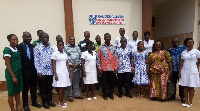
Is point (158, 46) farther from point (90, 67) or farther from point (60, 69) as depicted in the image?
point (60, 69)

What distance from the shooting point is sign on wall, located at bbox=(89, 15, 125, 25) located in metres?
6.13

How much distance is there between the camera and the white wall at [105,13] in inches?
238

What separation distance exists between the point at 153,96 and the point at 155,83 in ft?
1.16

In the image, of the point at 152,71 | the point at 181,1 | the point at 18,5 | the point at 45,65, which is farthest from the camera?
the point at 181,1

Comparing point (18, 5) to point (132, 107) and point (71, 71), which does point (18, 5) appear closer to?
point (71, 71)

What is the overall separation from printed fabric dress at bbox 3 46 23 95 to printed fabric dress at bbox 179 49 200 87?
12.4ft

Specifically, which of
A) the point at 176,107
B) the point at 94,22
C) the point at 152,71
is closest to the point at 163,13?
the point at 94,22

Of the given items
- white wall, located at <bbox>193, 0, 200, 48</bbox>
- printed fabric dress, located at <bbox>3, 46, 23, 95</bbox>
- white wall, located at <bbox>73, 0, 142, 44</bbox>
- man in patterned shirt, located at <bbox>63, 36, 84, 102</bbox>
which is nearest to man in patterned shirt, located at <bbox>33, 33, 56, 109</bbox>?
printed fabric dress, located at <bbox>3, 46, 23, 95</bbox>

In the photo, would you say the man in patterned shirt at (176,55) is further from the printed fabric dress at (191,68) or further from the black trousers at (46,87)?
the black trousers at (46,87)

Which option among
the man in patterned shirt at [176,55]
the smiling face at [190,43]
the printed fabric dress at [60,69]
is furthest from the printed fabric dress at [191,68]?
the printed fabric dress at [60,69]

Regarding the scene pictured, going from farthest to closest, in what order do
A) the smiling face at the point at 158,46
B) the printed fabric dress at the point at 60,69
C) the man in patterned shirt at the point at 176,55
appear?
the smiling face at the point at 158,46
the man in patterned shirt at the point at 176,55
the printed fabric dress at the point at 60,69

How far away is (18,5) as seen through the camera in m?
5.51

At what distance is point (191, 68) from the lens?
3965 mm

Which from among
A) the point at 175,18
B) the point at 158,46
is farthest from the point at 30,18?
the point at 175,18
